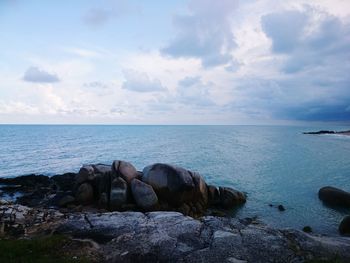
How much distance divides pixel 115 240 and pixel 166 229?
2.57m

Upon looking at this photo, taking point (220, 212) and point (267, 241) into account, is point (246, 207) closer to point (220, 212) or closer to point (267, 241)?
point (220, 212)

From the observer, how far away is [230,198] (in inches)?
1107

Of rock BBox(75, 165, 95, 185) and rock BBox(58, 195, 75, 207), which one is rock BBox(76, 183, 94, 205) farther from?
rock BBox(75, 165, 95, 185)

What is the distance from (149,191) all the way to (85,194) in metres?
6.14

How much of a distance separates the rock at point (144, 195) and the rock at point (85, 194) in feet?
14.1

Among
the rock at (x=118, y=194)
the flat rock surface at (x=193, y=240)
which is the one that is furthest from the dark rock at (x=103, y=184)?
the flat rock surface at (x=193, y=240)

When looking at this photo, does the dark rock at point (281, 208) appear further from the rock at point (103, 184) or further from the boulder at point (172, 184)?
the rock at point (103, 184)

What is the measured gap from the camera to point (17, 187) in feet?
115

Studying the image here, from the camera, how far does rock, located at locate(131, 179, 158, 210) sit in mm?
24266

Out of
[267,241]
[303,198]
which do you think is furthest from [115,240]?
[303,198]

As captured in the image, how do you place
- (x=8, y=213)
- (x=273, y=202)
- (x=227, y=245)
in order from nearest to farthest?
(x=227, y=245) → (x=8, y=213) → (x=273, y=202)

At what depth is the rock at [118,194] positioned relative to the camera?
2472 cm

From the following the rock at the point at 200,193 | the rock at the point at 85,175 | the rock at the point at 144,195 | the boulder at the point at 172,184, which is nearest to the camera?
the rock at the point at 144,195

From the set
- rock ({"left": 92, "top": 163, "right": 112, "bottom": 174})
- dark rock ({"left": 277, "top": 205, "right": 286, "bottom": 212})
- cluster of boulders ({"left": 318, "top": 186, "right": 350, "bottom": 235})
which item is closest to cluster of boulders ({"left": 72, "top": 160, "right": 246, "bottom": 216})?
rock ({"left": 92, "top": 163, "right": 112, "bottom": 174})
